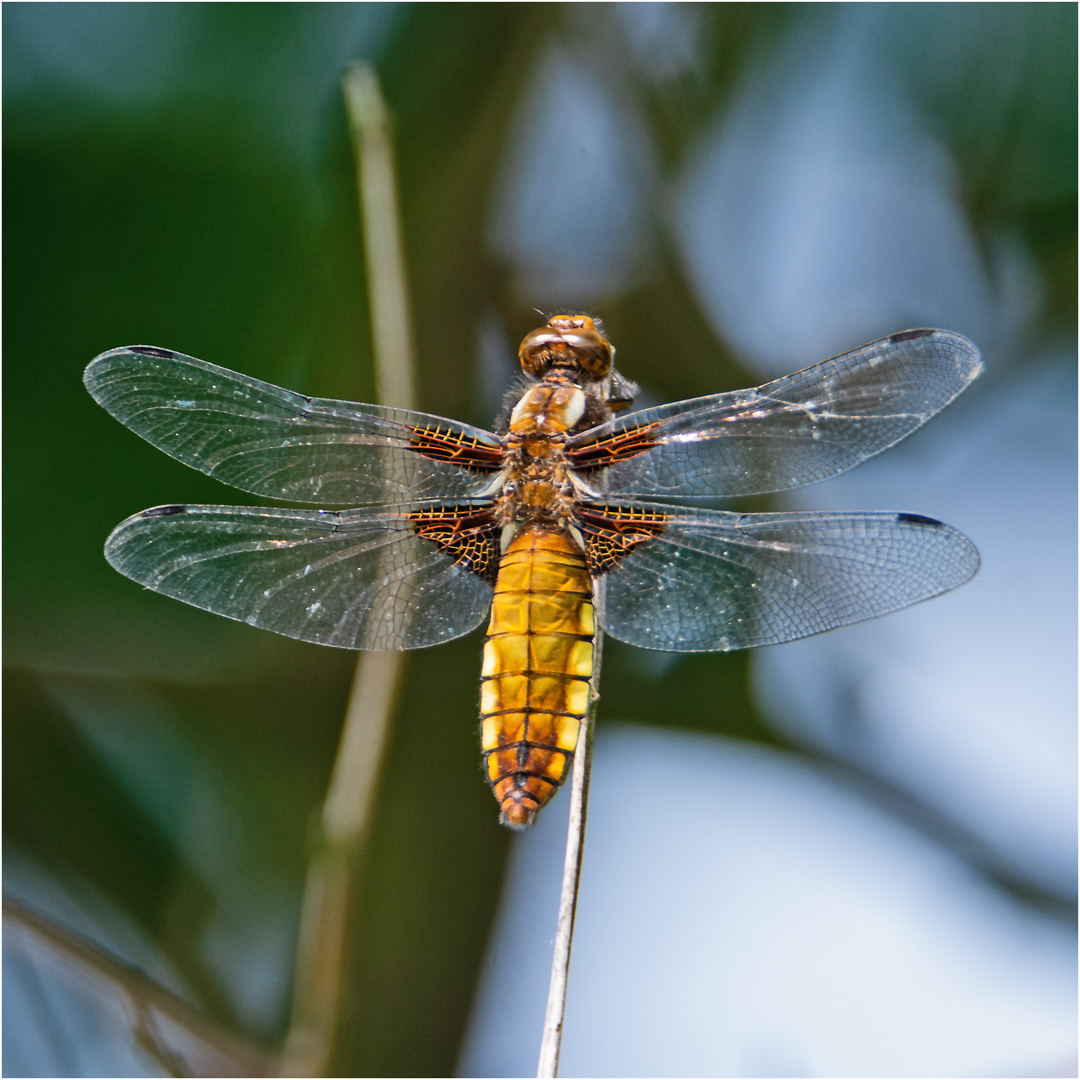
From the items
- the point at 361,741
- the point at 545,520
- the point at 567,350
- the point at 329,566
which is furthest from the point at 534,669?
the point at 361,741

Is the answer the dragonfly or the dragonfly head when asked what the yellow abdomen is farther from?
the dragonfly head

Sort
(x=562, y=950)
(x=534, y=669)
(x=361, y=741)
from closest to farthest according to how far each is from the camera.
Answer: (x=562, y=950) < (x=534, y=669) < (x=361, y=741)

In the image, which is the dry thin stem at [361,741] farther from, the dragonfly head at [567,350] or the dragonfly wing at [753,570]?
the dragonfly wing at [753,570]

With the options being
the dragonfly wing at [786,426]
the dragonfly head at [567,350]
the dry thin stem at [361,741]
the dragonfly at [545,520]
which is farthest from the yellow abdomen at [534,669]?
the dry thin stem at [361,741]

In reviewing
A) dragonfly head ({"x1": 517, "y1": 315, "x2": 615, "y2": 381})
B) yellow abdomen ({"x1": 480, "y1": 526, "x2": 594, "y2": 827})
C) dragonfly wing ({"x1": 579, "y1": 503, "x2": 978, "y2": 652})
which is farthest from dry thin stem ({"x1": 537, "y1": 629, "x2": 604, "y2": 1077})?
dragonfly head ({"x1": 517, "y1": 315, "x2": 615, "y2": 381})

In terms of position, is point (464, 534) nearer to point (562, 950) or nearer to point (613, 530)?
point (613, 530)

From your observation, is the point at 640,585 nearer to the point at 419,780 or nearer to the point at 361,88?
the point at 419,780

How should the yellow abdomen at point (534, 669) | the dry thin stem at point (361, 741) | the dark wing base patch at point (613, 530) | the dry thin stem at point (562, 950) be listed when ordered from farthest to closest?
the dry thin stem at point (361, 741) < the dark wing base patch at point (613, 530) < the yellow abdomen at point (534, 669) < the dry thin stem at point (562, 950)
